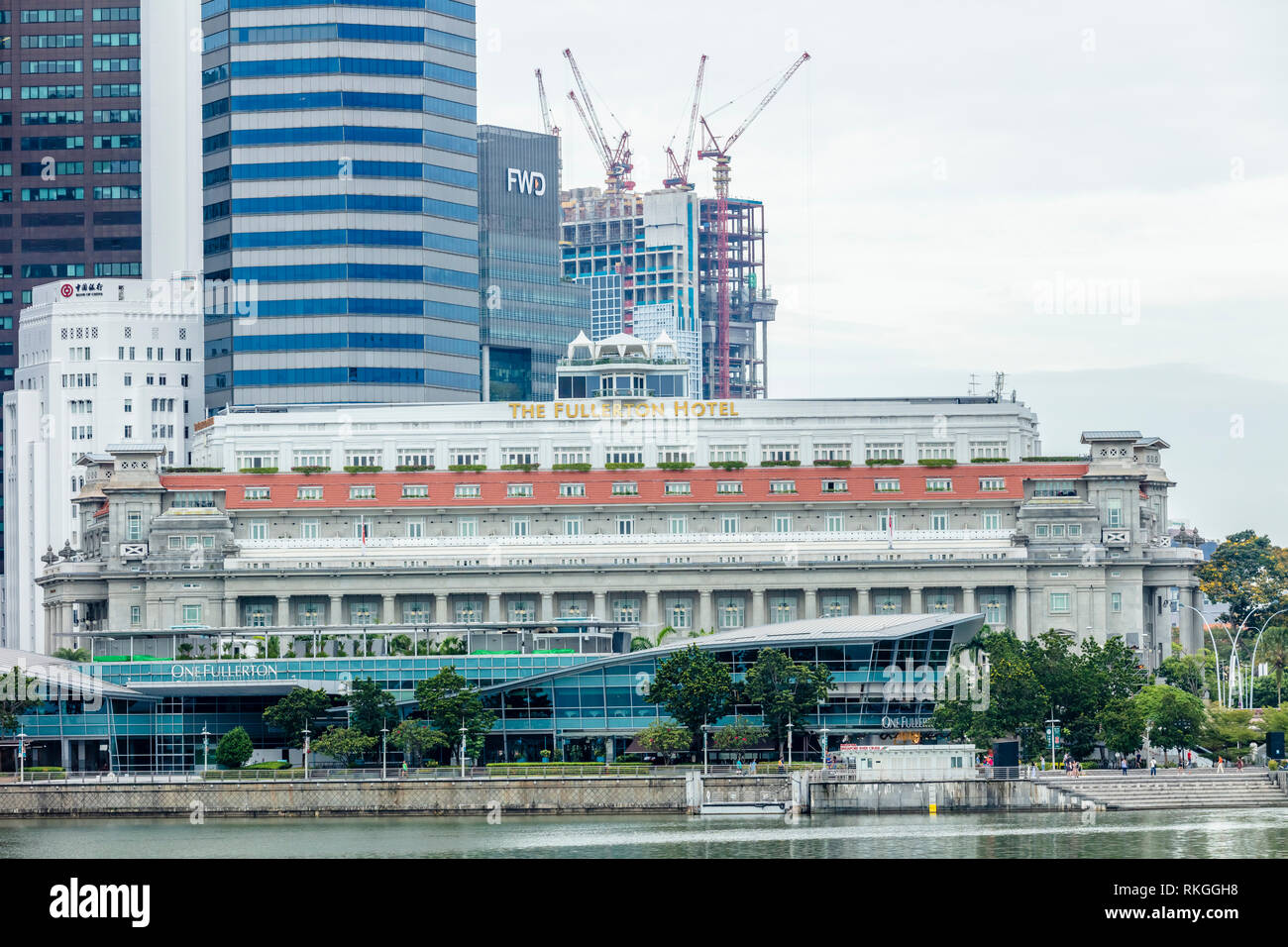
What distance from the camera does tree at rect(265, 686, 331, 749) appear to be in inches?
→ 7451

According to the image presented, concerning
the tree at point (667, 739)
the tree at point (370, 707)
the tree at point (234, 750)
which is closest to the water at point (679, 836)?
the tree at point (234, 750)

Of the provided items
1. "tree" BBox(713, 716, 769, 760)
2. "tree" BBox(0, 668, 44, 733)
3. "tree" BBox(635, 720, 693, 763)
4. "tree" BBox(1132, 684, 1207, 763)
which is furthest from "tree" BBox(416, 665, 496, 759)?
"tree" BBox(1132, 684, 1207, 763)

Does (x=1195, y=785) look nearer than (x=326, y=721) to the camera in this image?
Yes

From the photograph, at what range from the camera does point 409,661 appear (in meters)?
197

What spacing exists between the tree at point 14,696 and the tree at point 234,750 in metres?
18.0

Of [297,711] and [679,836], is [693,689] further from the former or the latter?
[679,836]

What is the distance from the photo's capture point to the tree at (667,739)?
182250 mm
